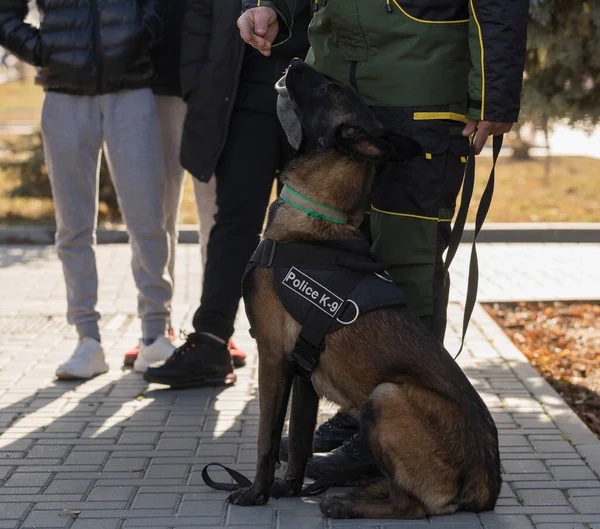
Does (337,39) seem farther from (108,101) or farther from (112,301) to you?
(112,301)

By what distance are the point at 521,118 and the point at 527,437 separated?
8.71 ft

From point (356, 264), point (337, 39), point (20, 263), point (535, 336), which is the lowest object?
point (20, 263)

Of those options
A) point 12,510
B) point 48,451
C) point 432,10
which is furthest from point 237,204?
point 12,510

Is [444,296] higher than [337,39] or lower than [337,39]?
lower

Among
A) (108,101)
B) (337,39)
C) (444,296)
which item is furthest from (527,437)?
(108,101)

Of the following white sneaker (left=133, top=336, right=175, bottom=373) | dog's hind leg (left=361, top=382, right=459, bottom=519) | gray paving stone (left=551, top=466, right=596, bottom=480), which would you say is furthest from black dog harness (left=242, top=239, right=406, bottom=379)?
white sneaker (left=133, top=336, right=175, bottom=373)

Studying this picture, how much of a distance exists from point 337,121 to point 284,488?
56.9 inches

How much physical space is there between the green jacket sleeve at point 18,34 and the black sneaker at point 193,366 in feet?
5.74

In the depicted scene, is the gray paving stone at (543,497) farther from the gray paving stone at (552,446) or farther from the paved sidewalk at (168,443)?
the gray paving stone at (552,446)

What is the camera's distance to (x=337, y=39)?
418cm

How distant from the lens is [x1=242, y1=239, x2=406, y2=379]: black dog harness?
371 centimetres

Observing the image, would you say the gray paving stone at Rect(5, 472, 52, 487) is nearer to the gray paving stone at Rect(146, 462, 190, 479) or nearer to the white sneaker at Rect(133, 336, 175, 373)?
the gray paving stone at Rect(146, 462, 190, 479)

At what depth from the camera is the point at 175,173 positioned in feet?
19.5

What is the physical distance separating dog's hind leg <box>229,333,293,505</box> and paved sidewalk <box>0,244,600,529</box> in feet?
0.28
